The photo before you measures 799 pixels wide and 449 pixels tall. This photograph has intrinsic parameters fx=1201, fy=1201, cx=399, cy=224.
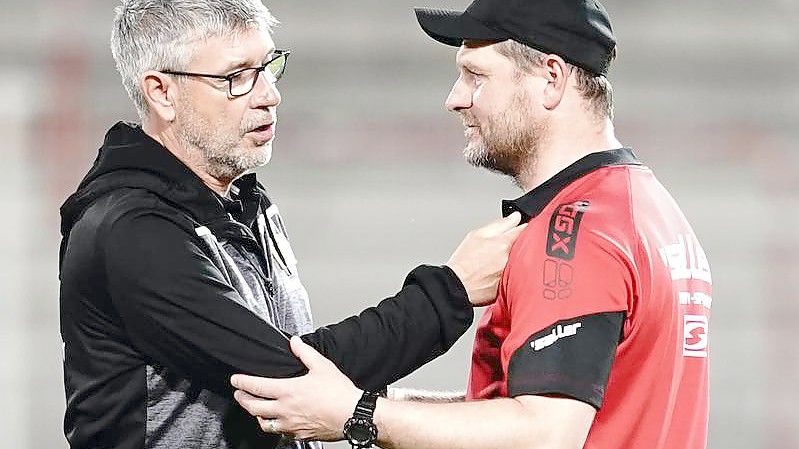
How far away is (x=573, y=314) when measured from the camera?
1.54m

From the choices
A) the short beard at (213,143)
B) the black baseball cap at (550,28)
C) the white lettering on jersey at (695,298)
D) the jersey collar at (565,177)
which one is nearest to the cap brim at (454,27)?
the black baseball cap at (550,28)

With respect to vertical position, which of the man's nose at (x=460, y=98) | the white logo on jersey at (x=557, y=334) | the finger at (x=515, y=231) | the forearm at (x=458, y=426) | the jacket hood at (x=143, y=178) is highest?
the man's nose at (x=460, y=98)

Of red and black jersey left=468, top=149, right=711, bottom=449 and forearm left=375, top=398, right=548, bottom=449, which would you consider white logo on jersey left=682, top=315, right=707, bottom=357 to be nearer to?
red and black jersey left=468, top=149, right=711, bottom=449

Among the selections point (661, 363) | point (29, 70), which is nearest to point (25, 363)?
point (29, 70)

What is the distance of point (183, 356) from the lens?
67.8 inches

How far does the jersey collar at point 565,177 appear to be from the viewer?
1737 mm

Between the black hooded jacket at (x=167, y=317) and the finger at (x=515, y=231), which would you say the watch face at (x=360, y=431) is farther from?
the finger at (x=515, y=231)

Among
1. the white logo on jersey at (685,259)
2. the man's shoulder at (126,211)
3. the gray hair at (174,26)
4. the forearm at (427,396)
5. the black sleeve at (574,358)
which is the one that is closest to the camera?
the black sleeve at (574,358)

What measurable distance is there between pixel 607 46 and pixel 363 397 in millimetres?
630

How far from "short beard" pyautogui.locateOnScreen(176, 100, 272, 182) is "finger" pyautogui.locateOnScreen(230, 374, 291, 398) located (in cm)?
41

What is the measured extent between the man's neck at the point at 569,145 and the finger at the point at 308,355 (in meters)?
0.42

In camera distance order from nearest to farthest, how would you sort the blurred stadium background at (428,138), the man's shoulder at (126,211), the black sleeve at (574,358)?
the black sleeve at (574,358), the man's shoulder at (126,211), the blurred stadium background at (428,138)

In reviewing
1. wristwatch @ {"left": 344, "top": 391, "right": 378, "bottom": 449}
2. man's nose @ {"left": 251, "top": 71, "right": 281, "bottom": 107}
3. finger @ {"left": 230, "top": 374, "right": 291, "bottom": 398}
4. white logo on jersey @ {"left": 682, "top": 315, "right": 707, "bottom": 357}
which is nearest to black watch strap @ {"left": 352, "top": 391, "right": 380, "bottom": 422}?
wristwatch @ {"left": 344, "top": 391, "right": 378, "bottom": 449}

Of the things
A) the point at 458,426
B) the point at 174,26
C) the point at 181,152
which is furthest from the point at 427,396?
the point at 174,26
